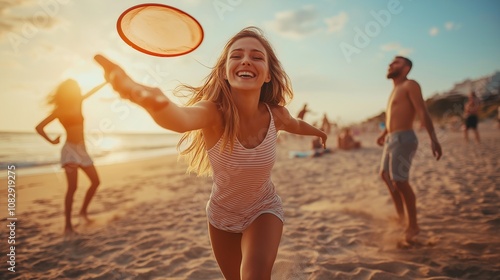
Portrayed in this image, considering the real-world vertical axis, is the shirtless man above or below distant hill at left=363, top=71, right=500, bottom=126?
below

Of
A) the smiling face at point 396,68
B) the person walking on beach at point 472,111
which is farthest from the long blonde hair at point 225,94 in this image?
the person walking on beach at point 472,111

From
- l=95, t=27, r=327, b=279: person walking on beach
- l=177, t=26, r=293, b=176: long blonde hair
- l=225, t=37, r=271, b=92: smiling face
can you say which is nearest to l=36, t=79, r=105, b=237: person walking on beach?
l=177, t=26, r=293, b=176: long blonde hair

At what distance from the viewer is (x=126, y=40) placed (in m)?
1.80

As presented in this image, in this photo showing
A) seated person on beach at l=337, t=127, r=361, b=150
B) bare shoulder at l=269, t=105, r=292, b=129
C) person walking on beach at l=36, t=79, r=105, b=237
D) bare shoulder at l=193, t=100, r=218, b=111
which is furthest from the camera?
seated person on beach at l=337, t=127, r=361, b=150

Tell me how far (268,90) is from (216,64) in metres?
0.55

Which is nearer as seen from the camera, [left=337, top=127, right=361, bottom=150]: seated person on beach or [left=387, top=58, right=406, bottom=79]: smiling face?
[left=387, top=58, right=406, bottom=79]: smiling face

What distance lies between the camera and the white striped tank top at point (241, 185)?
2.20 metres

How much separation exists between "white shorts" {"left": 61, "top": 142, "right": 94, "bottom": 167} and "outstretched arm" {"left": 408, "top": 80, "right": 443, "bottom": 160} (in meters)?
5.55

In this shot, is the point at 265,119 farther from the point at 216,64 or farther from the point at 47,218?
the point at 47,218

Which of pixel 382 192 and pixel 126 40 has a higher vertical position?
pixel 126 40

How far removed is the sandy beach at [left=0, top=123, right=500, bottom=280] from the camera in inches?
139

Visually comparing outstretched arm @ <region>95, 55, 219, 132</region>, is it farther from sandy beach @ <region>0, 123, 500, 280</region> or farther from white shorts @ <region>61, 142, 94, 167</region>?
white shorts @ <region>61, 142, 94, 167</region>

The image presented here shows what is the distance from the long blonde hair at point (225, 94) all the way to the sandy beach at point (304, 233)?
168 centimetres

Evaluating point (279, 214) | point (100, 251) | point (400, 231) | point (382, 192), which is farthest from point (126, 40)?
point (382, 192)
